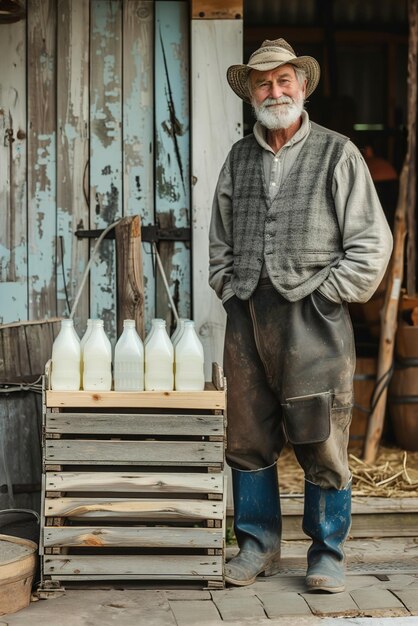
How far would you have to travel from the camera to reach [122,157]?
5457 millimetres

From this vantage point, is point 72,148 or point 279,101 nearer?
point 279,101

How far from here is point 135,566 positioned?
14.8 feet

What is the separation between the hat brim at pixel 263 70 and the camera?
4578 millimetres

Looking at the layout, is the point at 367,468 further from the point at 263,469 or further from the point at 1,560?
the point at 1,560

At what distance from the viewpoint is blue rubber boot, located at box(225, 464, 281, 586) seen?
482 cm

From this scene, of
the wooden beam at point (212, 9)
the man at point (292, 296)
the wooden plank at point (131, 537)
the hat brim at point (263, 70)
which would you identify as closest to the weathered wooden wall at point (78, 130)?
the wooden beam at point (212, 9)

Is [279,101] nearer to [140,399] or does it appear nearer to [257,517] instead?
[140,399]

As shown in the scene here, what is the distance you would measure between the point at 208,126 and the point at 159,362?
4.94ft

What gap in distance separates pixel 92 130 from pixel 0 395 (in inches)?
58.7

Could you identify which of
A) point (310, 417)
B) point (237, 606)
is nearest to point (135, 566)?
point (237, 606)

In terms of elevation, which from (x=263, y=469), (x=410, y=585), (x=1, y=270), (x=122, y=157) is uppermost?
(x=122, y=157)

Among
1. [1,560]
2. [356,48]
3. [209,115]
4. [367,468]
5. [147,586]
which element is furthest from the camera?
[356,48]

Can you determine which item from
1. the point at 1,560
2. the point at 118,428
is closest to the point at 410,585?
the point at 118,428

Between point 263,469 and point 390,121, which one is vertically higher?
point 390,121
